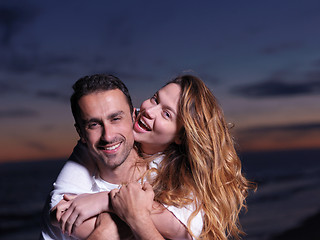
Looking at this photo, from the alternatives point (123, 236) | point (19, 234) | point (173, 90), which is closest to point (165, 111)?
point (173, 90)

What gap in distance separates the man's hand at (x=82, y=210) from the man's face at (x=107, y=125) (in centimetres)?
30

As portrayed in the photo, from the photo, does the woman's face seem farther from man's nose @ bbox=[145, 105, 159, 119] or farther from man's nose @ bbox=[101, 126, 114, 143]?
man's nose @ bbox=[101, 126, 114, 143]

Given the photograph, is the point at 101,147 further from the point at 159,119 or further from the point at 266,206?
the point at 266,206

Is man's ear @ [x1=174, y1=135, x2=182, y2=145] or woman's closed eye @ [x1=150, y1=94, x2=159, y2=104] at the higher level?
woman's closed eye @ [x1=150, y1=94, x2=159, y2=104]

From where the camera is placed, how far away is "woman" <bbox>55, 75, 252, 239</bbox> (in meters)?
2.72

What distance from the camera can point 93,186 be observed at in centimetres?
287

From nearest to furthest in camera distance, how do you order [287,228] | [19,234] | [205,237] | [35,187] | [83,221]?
[83,221]
[205,237]
[287,228]
[19,234]
[35,187]

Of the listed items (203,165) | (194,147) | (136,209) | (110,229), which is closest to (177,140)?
(194,147)

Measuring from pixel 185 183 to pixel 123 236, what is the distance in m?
0.61

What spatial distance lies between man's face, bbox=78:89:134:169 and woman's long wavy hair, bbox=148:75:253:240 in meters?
0.38

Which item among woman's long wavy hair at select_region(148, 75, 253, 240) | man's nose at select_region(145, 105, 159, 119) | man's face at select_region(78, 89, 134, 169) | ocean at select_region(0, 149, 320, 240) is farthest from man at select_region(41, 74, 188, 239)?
ocean at select_region(0, 149, 320, 240)

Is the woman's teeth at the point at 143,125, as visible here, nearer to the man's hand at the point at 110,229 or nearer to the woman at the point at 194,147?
the woman at the point at 194,147

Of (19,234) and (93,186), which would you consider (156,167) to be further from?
(19,234)

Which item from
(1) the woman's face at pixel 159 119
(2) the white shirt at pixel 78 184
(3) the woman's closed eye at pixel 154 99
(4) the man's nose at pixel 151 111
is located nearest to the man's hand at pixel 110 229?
(2) the white shirt at pixel 78 184
